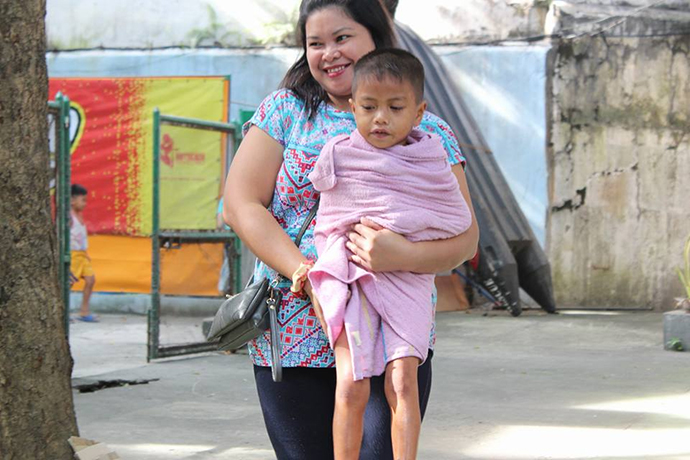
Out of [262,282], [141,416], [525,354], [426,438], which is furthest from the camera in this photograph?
[525,354]

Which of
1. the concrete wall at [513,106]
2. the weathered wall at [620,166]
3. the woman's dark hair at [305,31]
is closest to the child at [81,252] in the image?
the concrete wall at [513,106]

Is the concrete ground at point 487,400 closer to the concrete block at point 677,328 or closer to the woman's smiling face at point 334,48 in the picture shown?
the concrete block at point 677,328

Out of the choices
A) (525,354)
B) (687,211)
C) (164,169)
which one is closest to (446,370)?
(525,354)

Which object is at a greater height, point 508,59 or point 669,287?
point 508,59

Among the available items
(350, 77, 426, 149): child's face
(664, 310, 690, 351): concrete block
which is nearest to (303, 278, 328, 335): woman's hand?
(350, 77, 426, 149): child's face

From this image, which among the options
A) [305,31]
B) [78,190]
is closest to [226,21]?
[78,190]

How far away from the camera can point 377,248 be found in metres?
2.59

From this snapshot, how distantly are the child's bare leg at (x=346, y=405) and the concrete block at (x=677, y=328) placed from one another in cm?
709

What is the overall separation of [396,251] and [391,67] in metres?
0.44

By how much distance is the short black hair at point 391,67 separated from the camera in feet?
8.64

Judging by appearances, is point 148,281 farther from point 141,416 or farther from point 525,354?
point 141,416

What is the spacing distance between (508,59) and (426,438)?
7641 mm

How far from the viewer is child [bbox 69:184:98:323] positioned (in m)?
12.1

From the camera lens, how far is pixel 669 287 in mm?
12289
